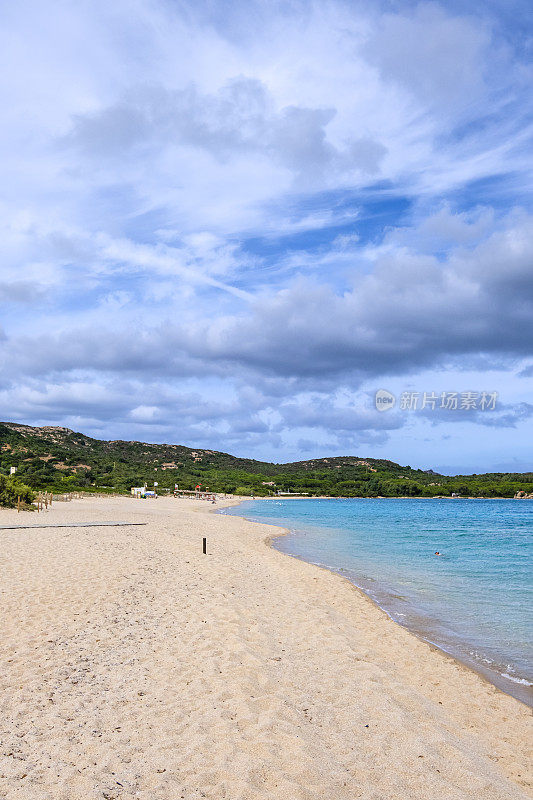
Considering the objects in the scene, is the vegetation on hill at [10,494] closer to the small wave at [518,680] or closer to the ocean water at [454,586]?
the ocean water at [454,586]

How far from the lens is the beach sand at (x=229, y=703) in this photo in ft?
16.2

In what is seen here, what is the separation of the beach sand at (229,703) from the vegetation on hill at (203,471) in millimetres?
53633

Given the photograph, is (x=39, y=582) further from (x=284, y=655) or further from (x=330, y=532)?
(x=330, y=532)

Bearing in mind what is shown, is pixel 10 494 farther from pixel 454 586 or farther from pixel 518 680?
pixel 518 680

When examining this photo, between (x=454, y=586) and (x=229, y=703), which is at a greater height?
(x=229, y=703)

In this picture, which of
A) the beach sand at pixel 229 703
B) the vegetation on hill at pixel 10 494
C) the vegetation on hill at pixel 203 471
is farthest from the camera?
the vegetation on hill at pixel 203 471

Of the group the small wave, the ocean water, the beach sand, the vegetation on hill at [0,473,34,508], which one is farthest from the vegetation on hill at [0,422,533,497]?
the small wave

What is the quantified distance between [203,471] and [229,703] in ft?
445

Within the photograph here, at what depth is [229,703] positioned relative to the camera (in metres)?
6.55

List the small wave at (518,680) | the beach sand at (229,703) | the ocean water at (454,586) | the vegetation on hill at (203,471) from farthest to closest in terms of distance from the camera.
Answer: the vegetation on hill at (203,471) < the ocean water at (454,586) < the small wave at (518,680) < the beach sand at (229,703)

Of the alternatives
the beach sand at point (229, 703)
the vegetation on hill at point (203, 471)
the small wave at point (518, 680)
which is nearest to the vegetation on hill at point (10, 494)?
the vegetation on hill at point (203, 471)

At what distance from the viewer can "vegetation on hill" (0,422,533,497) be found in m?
93.1

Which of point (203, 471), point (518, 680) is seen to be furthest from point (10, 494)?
point (203, 471)

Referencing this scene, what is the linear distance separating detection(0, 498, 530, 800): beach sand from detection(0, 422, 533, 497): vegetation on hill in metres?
53.6
